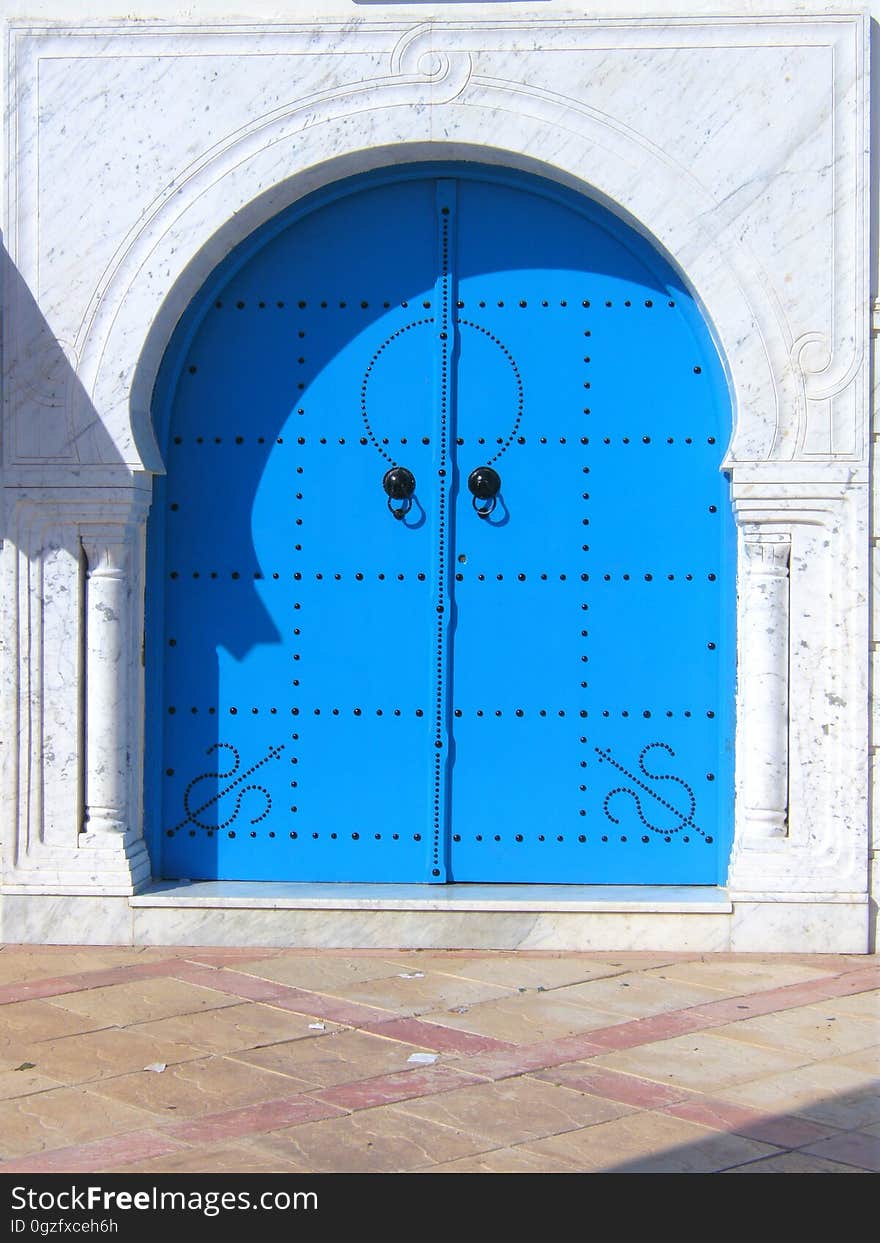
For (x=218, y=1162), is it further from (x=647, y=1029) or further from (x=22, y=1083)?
(x=647, y=1029)

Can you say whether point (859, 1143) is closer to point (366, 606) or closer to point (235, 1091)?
point (235, 1091)

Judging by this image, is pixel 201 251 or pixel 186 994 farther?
pixel 201 251

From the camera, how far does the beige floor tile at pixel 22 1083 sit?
421 centimetres

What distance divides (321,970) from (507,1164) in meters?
2.04

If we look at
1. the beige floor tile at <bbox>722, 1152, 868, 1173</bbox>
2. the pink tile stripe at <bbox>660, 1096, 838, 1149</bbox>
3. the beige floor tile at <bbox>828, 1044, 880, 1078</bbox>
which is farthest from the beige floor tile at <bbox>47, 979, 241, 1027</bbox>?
the beige floor tile at <bbox>722, 1152, 868, 1173</bbox>

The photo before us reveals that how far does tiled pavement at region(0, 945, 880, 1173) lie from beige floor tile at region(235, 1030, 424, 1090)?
0.01 meters

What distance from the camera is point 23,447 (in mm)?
5980

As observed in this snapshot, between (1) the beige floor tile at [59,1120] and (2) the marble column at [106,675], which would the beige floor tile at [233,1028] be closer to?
(1) the beige floor tile at [59,1120]

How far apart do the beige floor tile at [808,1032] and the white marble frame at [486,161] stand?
0.84 m

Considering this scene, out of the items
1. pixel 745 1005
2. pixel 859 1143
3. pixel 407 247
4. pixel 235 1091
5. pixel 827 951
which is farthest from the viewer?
pixel 407 247

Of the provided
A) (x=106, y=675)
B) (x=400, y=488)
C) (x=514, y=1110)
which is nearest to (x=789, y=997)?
(x=514, y=1110)

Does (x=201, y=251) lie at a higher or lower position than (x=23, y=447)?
higher

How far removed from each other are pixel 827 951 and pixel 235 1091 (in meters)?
2.52

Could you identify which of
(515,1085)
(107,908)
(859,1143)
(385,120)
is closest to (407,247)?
(385,120)
